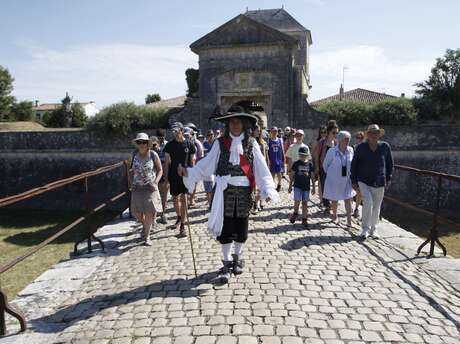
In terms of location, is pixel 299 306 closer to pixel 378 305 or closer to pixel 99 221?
pixel 378 305

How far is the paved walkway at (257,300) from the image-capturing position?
351 centimetres

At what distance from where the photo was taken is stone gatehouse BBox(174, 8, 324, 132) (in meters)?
19.6

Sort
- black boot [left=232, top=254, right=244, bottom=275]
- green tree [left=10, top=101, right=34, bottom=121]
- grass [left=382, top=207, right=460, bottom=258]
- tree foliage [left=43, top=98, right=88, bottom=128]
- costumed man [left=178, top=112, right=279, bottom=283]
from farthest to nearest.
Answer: green tree [left=10, top=101, right=34, bottom=121]
tree foliage [left=43, top=98, right=88, bottom=128]
grass [left=382, top=207, right=460, bottom=258]
black boot [left=232, top=254, right=244, bottom=275]
costumed man [left=178, top=112, right=279, bottom=283]

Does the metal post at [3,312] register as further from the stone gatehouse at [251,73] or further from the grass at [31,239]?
the stone gatehouse at [251,73]

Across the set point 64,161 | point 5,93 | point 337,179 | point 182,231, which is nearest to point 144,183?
point 182,231

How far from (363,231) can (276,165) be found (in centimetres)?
368

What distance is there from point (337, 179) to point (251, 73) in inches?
560

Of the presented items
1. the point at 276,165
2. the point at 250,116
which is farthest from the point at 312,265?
Answer: the point at 276,165

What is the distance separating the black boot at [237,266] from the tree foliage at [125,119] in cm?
1566

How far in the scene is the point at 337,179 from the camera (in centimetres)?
703

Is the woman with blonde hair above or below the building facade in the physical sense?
below

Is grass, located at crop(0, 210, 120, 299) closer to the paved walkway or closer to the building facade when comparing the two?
the paved walkway

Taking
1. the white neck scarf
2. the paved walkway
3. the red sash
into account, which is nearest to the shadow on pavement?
the paved walkway

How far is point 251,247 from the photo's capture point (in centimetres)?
597
